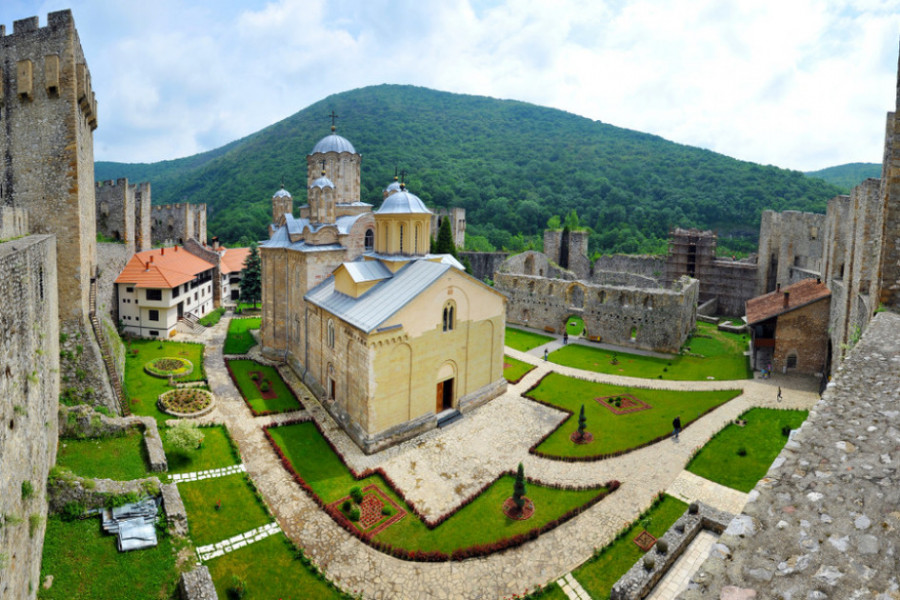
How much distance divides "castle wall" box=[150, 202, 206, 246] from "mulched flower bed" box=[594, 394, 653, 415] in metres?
35.7

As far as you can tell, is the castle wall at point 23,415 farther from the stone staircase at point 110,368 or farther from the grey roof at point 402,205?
the grey roof at point 402,205

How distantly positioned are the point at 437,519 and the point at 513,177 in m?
62.3

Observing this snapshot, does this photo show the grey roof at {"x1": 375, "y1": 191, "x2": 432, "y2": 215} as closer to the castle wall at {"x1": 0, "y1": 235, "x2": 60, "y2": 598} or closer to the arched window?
the arched window

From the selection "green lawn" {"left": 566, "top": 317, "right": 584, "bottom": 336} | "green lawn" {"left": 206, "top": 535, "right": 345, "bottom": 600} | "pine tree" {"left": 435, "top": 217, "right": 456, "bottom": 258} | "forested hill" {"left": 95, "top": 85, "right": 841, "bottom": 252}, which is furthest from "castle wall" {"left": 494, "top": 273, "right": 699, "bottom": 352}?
"forested hill" {"left": 95, "top": 85, "right": 841, "bottom": 252}

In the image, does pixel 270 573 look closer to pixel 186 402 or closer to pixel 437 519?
pixel 437 519

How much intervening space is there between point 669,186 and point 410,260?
167ft

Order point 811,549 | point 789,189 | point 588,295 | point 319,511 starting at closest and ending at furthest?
point 811,549 → point 319,511 → point 588,295 → point 789,189

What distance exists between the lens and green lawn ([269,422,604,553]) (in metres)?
11.9

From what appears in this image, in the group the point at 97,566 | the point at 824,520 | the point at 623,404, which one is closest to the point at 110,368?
the point at 97,566

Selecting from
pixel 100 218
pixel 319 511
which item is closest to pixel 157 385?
pixel 319 511

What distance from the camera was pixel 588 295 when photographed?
95.3ft

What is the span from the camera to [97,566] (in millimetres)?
9648

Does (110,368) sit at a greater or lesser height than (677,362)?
greater

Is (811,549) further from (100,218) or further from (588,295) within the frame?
(100,218)
